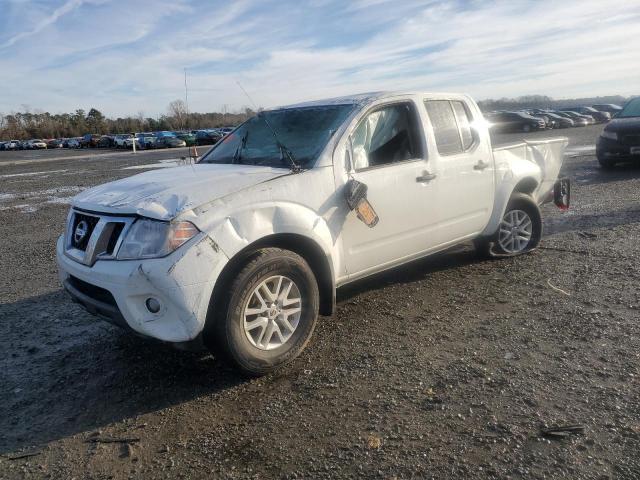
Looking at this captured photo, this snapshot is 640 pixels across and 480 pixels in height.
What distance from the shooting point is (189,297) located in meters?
3.12

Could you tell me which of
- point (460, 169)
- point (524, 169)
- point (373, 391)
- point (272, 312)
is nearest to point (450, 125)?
point (460, 169)

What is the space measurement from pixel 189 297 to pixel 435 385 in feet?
5.23

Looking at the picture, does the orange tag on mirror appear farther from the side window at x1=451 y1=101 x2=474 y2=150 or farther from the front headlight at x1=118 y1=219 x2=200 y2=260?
the side window at x1=451 y1=101 x2=474 y2=150

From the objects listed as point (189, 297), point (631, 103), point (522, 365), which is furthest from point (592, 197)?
point (189, 297)

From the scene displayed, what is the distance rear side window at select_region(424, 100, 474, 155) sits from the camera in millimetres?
4848

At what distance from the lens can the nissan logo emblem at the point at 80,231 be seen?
11.9 feet

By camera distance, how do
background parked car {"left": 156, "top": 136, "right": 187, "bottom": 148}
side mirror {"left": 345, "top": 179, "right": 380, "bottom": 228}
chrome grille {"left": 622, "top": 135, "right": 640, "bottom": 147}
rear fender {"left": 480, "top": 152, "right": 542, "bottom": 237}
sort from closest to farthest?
side mirror {"left": 345, "top": 179, "right": 380, "bottom": 228} → rear fender {"left": 480, "top": 152, "right": 542, "bottom": 237} → chrome grille {"left": 622, "top": 135, "right": 640, "bottom": 147} → background parked car {"left": 156, "top": 136, "right": 187, "bottom": 148}

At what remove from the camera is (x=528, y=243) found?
613 centimetres

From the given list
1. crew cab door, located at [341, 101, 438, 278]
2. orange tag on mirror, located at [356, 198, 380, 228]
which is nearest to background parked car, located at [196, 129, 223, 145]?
crew cab door, located at [341, 101, 438, 278]

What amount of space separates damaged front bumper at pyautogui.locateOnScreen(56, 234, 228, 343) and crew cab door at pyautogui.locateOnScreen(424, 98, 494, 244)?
94.1 inches

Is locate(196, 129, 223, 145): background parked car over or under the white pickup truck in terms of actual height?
over

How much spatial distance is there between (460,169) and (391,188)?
3.24ft

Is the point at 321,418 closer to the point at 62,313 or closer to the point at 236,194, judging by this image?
the point at 236,194

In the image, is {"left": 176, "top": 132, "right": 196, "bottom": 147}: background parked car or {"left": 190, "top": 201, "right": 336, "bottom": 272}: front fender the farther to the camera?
{"left": 176, "top": 132, "right": 196, "bottom": 147}: background parked car
